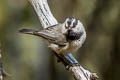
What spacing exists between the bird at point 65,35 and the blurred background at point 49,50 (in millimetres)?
2643

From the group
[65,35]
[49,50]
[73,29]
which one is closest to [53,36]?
[65,35]

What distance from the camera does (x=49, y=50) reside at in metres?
7.29

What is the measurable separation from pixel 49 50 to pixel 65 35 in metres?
3.51

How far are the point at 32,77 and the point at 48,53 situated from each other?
52cm

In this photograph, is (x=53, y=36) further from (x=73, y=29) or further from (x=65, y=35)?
(x=73, y=29)

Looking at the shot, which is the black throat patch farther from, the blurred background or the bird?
the blurred background

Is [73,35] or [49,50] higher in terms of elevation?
[49,50]

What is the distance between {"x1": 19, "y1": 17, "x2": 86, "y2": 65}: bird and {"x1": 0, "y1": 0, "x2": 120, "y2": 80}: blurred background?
264cm

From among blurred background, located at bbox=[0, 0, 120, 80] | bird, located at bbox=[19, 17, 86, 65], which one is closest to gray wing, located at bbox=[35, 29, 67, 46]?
bird, located at bbox=[19, 17, 86, 65]

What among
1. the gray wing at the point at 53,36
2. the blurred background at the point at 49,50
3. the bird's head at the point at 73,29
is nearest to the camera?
the bird's head at the point at 73,29

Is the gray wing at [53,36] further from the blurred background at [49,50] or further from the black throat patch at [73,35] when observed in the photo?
the blurred background at [49,50]

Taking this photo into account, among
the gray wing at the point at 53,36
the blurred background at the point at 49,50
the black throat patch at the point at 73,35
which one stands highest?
the blurred background at the point at 49,50

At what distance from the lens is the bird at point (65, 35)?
3.70 meters

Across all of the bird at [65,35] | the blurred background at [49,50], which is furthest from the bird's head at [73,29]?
the blurred background at [49,50]
